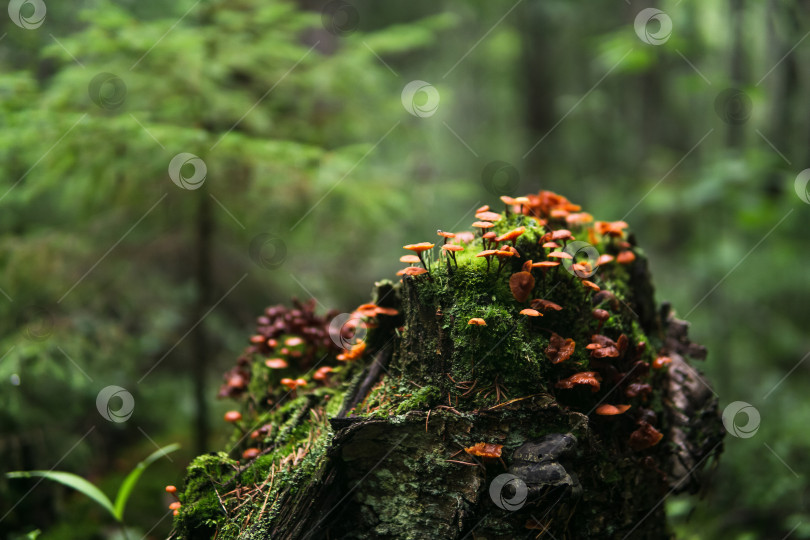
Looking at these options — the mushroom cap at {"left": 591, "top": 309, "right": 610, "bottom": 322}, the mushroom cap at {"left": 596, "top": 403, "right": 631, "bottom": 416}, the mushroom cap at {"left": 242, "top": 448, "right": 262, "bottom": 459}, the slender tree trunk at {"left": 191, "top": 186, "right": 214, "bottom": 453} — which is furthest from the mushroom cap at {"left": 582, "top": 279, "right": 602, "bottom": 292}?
the slender tree trunk at {"left": 191, "top": 186, "right": 214, "bottom": 453}

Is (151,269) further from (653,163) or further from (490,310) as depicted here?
(653,163)

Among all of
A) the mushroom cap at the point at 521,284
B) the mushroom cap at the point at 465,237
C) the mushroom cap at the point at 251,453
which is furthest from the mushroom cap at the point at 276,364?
the mushroom cap at the point at 521,284

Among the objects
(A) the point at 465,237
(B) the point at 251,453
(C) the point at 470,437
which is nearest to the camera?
(C) the point at 470,437

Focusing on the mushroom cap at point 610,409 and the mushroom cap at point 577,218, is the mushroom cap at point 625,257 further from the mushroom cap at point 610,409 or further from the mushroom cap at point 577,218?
the mushroom cap at point 610,409

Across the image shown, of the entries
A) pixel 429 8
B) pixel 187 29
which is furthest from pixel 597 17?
pixel 187 29

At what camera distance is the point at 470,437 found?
2.41m

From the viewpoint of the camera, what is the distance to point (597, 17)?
1176 centimetres

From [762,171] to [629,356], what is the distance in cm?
562

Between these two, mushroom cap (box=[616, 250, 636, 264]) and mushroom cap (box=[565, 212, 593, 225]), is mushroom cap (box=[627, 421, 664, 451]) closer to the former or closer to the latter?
mushroom cap (box=[616, 250, 636, 264])

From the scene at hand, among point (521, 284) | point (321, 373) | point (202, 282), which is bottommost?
point (202, 282)

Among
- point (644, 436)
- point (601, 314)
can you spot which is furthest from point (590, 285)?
point (644, 436)

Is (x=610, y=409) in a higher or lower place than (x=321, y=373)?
higher

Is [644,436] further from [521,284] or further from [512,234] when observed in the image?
[512,234]

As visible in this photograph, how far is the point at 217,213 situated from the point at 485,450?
4.35m
